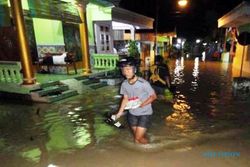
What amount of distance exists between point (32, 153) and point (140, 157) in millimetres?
2231

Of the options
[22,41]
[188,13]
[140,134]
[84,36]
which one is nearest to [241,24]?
[84,36]

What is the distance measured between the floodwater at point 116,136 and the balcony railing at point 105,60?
6031mm

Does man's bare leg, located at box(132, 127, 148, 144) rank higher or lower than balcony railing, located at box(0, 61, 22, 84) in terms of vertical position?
lower

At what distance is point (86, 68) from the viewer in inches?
512

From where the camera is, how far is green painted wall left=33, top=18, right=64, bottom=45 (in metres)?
12.6

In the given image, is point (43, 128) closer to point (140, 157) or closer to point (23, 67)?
point (140, 157)

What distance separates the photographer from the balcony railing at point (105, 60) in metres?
14.9

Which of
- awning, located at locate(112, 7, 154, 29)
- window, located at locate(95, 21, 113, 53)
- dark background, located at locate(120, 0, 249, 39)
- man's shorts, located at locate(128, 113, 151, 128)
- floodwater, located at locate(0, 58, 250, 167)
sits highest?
dark background, located at locate(120, 0, 249, 39)

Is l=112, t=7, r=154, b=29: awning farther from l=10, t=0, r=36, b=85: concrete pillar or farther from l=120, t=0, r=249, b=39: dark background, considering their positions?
l=120, t=0, r=249, b=39: dark background

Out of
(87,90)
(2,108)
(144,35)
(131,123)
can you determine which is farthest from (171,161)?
(144,35)

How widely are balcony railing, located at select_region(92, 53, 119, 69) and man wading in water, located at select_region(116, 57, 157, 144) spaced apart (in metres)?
9.92

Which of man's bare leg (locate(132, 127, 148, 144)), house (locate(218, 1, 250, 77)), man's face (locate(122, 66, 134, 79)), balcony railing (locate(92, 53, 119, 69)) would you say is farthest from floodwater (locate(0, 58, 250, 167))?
balcony railing (locate(92, 53, 119, 69))

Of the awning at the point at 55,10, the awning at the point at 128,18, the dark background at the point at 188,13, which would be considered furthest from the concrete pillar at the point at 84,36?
the dark background at the point at 188,13

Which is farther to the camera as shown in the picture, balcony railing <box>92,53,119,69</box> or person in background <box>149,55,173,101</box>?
balcony railing <box>92,53,119,69</box>
